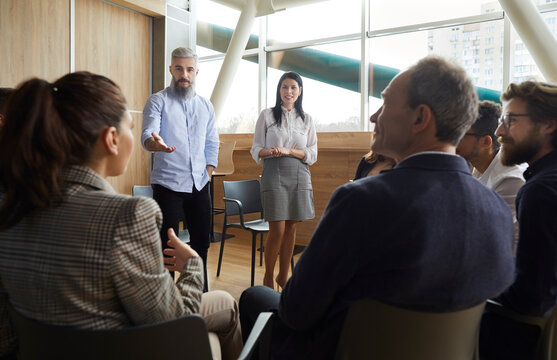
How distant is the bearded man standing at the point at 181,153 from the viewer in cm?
272

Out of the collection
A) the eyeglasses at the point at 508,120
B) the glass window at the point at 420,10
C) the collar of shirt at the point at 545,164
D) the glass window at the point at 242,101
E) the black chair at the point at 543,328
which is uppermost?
the glass window at the point at 420,10

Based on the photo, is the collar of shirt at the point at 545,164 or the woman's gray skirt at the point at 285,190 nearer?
the collar of shirt at the point at 545,164

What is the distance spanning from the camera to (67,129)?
3.02 feet

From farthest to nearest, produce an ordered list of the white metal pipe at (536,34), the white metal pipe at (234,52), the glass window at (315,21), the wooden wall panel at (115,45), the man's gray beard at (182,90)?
the white metal pipe at (234,52)
the glass window at (315,21)
the wooden wall panel at (115,45)
the white metal pipe at (536,34)
the man's gray beard at (182,90)

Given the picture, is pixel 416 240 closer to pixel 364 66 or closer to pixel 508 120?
pixel 508 120

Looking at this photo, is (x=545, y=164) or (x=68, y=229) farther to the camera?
(x=545, y=164)

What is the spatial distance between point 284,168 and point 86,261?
2.33m

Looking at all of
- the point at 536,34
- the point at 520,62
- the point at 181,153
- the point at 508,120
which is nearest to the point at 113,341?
the point at 508,120

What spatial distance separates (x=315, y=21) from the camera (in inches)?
237

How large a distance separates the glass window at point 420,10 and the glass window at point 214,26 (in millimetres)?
2412

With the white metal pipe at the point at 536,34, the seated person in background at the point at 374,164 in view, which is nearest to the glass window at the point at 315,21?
the white metal pipe at the point at 536,34

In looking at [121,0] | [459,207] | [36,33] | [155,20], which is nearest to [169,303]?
[459,207]

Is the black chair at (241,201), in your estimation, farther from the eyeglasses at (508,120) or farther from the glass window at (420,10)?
the glass window at (420,10)

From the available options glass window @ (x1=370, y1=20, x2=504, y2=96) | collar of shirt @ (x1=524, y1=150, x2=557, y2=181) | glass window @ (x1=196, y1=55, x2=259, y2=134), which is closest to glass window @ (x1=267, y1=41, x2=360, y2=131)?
glass window @ (x1=370, y1=20, x2=504, y2=96)
